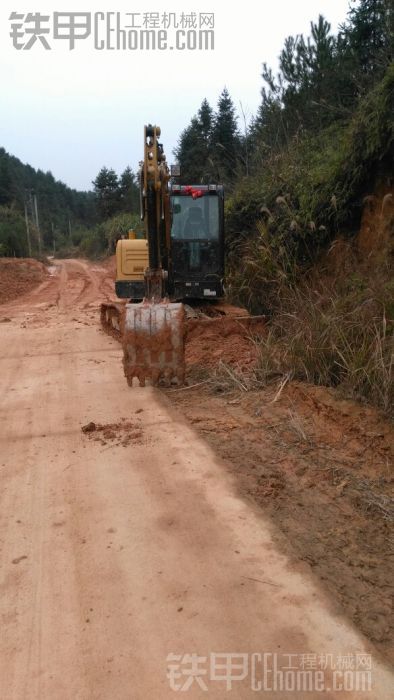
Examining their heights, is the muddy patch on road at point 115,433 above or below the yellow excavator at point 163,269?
below

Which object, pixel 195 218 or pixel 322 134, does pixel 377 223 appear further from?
pixel 322 134

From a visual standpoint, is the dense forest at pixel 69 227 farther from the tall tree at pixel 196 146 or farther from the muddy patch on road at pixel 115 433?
the muddy patch on road at pixel 115 433

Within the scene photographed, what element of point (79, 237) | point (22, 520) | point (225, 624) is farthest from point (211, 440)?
point (79, 237)

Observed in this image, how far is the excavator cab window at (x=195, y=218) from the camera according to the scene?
933 centimetres

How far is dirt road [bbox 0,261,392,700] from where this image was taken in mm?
2396

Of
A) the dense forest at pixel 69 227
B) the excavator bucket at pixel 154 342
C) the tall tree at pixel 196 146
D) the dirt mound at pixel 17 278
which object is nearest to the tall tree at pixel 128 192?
the dense forest at pixel 69 227

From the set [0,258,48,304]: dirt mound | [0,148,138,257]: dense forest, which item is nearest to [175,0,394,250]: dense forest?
[0,258,48,304]: dirt mound

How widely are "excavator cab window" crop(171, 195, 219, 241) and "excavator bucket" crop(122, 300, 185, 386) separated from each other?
11.6ft

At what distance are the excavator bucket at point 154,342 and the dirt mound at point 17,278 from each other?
1216 centimetres

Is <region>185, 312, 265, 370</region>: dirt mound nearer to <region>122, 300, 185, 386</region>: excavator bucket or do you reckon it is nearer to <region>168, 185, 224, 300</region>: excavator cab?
<region>122, 300, 185, 386</region>: excavator bucket

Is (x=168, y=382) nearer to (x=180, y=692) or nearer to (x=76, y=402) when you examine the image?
(x=76, y=402)

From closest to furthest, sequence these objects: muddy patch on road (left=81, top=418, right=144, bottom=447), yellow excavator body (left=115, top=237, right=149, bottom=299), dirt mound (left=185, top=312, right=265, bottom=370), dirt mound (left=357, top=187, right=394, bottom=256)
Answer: muddy patch on road (left=81, top=418, right=144, bottom=447) < dirt mound (left=185, top=312, right=265, bottom=370) < dirt mound (left=357, top=187, right=394, bottom=256) < yellow excavator body (left=115, top=237, right=149, bottom=299)

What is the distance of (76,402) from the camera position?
612 centimetres

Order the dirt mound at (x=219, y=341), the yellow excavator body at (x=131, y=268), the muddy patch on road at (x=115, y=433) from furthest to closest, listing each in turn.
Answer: the yellow excavator body at (x=131, y=268)
the dirt mound at (x=219, y=341)
the muddy patch on road at (x=115, y=433)
